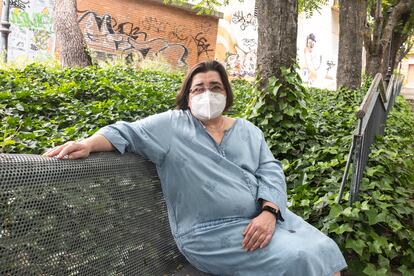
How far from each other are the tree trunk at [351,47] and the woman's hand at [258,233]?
7.88 metres

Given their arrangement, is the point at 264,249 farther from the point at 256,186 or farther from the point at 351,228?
the point at 351,228

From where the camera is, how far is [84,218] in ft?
6.04

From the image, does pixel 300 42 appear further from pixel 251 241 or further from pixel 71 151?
pixel 71 151

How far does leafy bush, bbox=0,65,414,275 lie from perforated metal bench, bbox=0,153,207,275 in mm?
1240

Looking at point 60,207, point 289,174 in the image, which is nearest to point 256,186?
point 60,207

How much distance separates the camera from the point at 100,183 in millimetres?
1982

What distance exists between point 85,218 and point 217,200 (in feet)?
2.32

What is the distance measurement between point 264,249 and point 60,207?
1027 millimetres

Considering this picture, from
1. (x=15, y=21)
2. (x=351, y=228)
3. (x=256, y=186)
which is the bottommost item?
(x=351, y=228)

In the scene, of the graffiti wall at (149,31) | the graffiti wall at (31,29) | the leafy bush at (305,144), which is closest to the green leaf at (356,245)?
the leafy bush at (305,144)

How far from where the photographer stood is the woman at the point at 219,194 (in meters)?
2.07

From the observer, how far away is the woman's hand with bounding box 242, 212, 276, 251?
82.4 inches

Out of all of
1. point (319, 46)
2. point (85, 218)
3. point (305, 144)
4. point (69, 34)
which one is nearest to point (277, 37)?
point (305, 144)

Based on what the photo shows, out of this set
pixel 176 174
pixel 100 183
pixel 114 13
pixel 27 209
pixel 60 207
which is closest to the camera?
pixel 27 209
